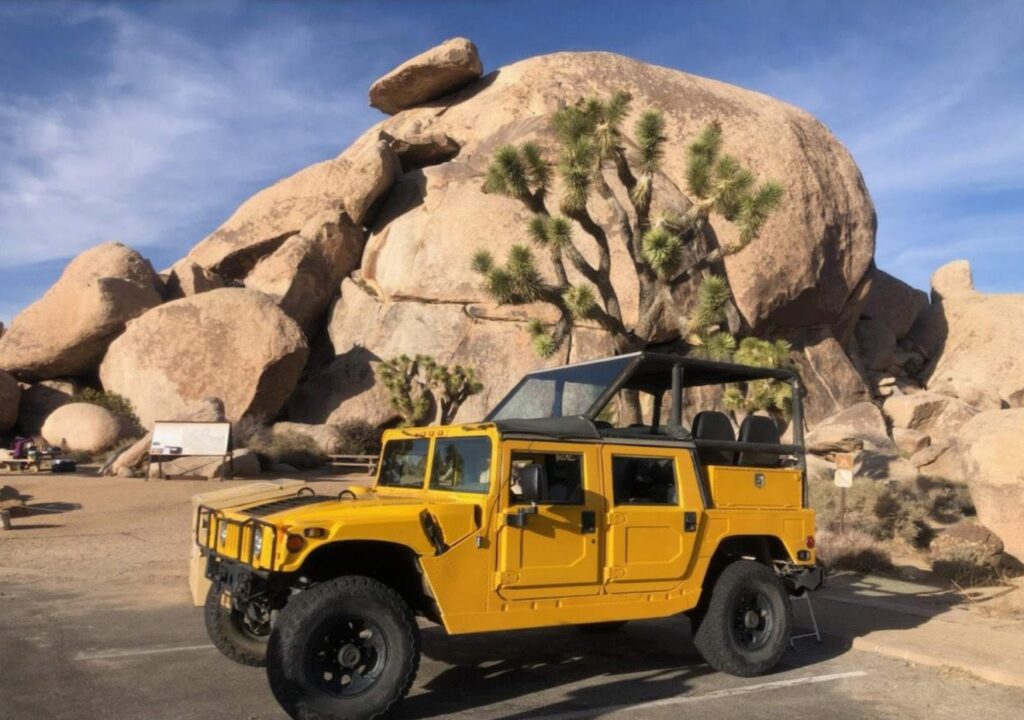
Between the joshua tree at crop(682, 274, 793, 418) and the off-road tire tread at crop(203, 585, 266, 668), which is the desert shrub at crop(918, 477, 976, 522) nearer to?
the joshua tree at crop(682, 274, 793, 418)

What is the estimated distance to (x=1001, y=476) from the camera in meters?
14.0

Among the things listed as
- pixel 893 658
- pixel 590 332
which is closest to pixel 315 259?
pixel 590 332

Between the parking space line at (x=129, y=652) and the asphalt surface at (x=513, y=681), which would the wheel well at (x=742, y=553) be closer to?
the asphalt surface at (x=513, y=681)

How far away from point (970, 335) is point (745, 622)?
46176mm

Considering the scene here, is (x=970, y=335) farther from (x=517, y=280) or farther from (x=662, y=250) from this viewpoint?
(x=517, y=280)

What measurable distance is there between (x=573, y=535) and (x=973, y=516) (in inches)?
645

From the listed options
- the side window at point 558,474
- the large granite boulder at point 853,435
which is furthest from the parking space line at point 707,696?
the large granite boulder at point 853,435

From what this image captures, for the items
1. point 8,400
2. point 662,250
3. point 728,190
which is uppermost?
point 728,190

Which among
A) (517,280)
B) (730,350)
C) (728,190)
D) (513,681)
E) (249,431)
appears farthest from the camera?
(249,431)

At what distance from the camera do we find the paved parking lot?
6.12 m

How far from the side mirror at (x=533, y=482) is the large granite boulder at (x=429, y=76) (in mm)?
40921

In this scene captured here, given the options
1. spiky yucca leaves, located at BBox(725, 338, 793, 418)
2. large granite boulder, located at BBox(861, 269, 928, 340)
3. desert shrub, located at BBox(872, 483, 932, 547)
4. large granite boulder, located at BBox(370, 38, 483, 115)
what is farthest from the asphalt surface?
large granite boulder, located at BBox(861, 269, 928, 340)

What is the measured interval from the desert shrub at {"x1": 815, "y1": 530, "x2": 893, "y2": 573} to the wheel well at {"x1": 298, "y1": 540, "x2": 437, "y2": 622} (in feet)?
27.3

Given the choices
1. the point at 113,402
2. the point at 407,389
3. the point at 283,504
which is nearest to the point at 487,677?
the point at 283,504
